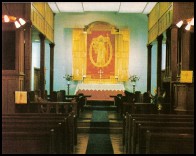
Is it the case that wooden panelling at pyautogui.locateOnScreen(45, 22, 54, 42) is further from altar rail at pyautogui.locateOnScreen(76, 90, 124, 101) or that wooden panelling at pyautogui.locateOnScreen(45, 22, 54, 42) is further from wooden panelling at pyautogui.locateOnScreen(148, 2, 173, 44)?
wooden panelling at pyautogui.locateOnScreen(148, 2, 173, 44)

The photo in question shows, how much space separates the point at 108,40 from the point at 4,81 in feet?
35.8

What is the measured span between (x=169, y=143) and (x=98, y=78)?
55.1 feet

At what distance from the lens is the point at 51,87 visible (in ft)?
65.9

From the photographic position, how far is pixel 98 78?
2188 centimetres

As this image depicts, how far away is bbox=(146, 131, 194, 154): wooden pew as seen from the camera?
5.05 meters

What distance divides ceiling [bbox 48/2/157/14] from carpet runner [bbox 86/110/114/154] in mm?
7803

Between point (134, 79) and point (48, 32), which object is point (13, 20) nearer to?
point (48, 32)

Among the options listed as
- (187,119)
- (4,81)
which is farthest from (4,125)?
(4,81)

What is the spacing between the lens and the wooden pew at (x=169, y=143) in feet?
16.6

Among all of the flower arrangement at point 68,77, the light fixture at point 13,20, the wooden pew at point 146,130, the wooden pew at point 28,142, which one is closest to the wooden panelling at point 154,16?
the flower arrangement at point 68,77

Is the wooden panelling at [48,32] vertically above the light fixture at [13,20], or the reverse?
the wooden panelling at [48,32]

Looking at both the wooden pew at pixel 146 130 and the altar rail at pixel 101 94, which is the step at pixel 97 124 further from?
the altar rail at pixel 101 94

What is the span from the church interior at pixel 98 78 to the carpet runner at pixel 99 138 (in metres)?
0.03

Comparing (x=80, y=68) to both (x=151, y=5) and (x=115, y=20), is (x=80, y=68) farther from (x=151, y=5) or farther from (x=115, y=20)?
(x=151, y=5)
